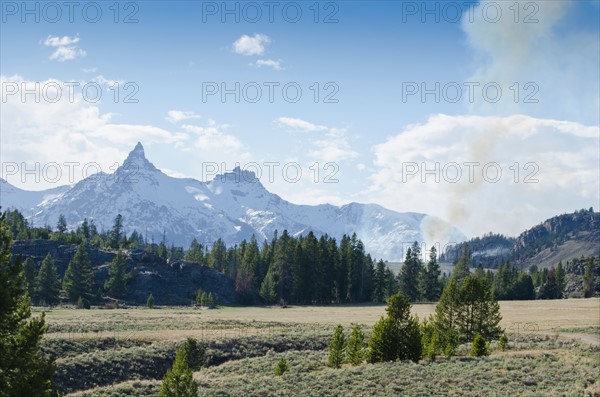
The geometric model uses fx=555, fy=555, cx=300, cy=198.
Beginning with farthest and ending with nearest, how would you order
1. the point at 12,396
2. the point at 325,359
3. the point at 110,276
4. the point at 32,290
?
the point at 110,276 → the point at 32,290 → the point at 325,359 → the point at 12,396

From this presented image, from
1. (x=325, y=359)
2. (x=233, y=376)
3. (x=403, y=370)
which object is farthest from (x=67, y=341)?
(x=403, y=370)

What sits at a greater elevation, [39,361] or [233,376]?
[39,361]

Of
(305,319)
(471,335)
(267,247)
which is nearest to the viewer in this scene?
(471,335)

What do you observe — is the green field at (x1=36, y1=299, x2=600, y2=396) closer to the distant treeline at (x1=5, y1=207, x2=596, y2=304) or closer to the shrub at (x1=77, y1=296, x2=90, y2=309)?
the shrub at (x1=77, y1=296, x2=90, y2=309)

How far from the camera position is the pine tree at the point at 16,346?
19.4 m

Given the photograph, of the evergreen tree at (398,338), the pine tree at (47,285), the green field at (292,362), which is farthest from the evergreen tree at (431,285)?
the evergreen tree at (398,338)

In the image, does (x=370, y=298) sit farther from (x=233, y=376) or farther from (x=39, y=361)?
(x=39, y=361)

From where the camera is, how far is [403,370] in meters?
35.4

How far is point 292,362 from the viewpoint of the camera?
148ft

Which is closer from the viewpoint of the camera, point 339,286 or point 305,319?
point 305,319

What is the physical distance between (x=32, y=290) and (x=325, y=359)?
75.3m

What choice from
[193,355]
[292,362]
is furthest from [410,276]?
[193,355]

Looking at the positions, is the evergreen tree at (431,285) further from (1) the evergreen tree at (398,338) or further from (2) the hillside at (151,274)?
(1) the evergreen tree at (398,338)

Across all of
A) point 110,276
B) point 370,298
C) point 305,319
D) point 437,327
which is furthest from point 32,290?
point 437,327
